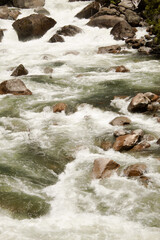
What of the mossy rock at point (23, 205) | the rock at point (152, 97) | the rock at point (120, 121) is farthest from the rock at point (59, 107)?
the mossy rock at point (23, 205)

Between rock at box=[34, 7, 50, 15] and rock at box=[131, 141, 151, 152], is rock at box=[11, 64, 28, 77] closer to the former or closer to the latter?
rock at box=[131, 141, 151, 152]

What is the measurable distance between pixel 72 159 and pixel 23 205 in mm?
1871

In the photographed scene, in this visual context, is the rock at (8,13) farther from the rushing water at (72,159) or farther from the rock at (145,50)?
the rock at (145,50)

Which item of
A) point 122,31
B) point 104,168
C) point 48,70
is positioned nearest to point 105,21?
point 122,31

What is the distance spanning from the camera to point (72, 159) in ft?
21.2

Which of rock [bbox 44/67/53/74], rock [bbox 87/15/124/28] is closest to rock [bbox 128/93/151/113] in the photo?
rock [bbox 44/67/53/74]

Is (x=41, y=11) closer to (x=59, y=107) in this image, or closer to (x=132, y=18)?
(x=132, y=18)

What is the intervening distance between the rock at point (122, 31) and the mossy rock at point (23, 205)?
50.1ft

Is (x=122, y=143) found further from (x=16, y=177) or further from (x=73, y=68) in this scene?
(x=73, y=68)

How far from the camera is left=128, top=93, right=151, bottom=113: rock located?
8.49 m

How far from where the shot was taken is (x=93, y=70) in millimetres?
12992

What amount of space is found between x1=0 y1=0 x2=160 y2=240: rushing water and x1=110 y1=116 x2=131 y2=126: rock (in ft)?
0.44

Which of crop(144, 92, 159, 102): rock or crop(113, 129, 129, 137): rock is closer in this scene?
crop(113, 129, 129, 137): rock

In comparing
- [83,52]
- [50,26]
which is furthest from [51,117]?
[50,26]
